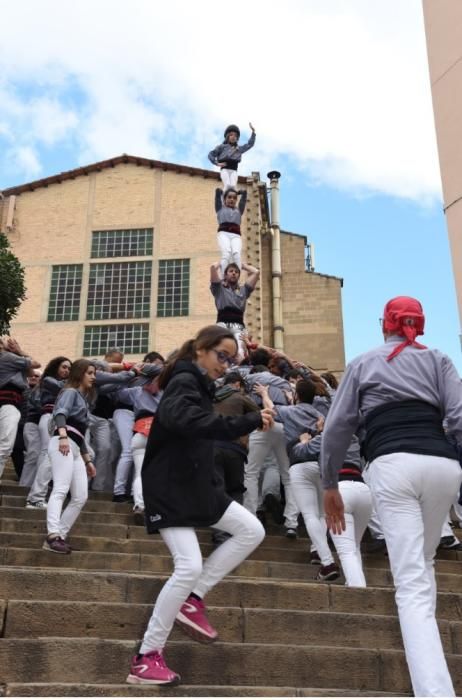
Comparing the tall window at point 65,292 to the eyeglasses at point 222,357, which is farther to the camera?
the tall window at point 65,292

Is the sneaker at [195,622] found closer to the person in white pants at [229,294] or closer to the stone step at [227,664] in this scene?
the stone step at [227,664]

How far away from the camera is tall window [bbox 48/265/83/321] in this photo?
1193 inches

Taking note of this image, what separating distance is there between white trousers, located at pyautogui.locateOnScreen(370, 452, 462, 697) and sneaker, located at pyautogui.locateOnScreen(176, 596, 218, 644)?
3.94 ft

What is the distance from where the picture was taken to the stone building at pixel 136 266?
97.8 feet

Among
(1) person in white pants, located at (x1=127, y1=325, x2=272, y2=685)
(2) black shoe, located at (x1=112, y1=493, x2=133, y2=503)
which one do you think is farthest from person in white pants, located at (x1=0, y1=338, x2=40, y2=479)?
(1) person in white pants, located at (x1=127, y1=325, x2=272, y2=685)

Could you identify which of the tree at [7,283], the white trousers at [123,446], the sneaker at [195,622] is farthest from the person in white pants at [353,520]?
the tree at [7,283]

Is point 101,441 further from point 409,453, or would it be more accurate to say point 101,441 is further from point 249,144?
point 249,144

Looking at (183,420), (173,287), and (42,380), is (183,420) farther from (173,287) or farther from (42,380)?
(173,287)

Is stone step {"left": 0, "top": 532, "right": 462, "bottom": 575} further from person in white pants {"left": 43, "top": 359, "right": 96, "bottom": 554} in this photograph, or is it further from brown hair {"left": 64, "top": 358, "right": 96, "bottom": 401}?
brown hair {"left": 64, "top": 358, "right": 96, "bottom": 401}

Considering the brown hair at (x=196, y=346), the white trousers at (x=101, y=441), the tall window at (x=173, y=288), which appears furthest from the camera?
the tall window at (x=173, y=288)

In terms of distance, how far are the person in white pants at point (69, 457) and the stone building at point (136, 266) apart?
21696 mm

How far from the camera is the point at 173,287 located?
1190 inches

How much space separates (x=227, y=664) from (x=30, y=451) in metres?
5.24

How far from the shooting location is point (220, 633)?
15.3 feet
